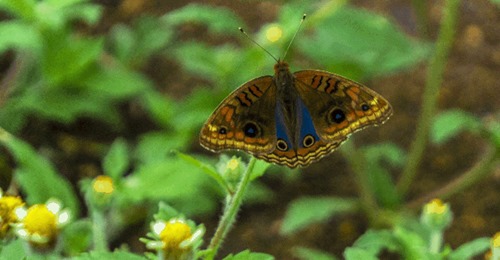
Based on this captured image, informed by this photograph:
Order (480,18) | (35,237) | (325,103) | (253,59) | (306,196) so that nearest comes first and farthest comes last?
(35,237)
(325,103)
(253,59)
(306,196)
(480,18)

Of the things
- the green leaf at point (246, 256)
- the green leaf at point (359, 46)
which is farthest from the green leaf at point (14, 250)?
the green leaf at point (359, 46)

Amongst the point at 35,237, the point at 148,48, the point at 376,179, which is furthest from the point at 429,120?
the point at 35,237

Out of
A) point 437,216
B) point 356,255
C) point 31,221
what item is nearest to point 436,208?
point 437,216

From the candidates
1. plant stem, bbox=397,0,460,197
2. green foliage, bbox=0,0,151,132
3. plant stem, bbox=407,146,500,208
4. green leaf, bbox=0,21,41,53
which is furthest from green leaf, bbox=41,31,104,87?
plant stem, bbox=407,146,500,208

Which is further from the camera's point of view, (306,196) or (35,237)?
(306,196)

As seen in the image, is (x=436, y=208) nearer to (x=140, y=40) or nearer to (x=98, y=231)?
(x=98, y=231)

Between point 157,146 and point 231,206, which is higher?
point 157,146

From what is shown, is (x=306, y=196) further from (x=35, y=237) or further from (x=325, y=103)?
(x=35, y=237)

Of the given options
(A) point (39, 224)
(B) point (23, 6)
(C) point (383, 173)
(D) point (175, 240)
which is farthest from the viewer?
(C) point (383, 173)

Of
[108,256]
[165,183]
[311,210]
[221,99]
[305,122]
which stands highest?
[221,99]
